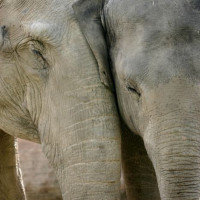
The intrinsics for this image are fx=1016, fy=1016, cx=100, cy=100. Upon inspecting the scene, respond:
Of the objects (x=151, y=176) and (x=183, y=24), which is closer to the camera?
(x=183, y=24)

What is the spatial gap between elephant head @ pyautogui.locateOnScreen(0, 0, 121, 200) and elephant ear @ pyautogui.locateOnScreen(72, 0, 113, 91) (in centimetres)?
1

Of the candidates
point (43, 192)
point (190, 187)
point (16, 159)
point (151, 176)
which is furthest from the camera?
point (43, 192)

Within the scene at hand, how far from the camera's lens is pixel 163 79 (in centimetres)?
492

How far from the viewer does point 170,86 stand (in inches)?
193

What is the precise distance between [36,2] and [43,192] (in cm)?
309

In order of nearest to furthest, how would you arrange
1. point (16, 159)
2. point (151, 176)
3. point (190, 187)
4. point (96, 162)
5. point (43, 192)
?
point (190, 187)
point (96, 162)
point (151, 176)
point (16, 159)
point (43, 192)

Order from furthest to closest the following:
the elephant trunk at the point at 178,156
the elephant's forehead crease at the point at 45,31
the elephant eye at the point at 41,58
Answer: the elephant eye at the point at 41,58, the elephant's forehead crease at the point at 45,31, the elephant trunk at the point at 178,156

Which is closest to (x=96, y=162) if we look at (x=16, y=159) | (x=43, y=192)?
(x=16, y=159)

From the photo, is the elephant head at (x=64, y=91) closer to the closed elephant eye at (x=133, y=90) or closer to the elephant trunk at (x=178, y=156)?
the closed elephant eye at (x=133, y=90)

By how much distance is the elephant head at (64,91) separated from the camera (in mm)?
5227

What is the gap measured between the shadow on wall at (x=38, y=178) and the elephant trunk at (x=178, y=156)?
3476 millimetres

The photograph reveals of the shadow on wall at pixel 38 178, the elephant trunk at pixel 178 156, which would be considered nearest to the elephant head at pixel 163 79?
the elephant trunk at pixel 178 156

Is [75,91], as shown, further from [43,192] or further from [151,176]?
[43,192]

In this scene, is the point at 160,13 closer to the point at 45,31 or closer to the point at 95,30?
the point at 95,30
